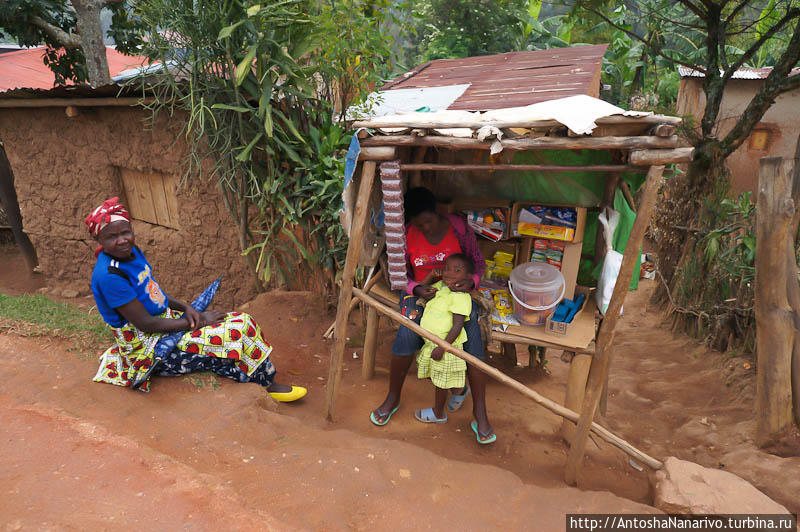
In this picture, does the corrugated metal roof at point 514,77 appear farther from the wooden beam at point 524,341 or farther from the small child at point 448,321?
the wooden beam at point 524,341

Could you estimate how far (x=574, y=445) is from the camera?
2816mm

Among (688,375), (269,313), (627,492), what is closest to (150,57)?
(269,313)

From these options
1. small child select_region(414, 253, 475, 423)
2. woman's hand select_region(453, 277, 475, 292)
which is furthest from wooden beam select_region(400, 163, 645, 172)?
woman's hand select_region(453, 277, 475, 292)

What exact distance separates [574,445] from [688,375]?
262 cm

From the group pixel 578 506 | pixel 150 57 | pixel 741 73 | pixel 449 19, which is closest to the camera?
pixel 578 506

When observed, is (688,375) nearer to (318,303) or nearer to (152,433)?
(318,303)

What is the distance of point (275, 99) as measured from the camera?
450cm

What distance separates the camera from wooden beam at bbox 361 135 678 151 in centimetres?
230

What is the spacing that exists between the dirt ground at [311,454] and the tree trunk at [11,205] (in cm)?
542

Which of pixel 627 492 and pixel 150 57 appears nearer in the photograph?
pixel 627 492

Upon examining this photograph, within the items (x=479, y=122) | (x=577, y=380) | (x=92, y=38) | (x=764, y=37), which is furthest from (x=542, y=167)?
(x=92, y=38)

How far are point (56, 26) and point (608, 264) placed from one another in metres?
8.23

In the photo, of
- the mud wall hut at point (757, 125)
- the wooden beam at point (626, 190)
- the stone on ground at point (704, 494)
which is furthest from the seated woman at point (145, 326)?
the mud wall hut at point (757, 125)

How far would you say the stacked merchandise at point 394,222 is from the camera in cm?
301
